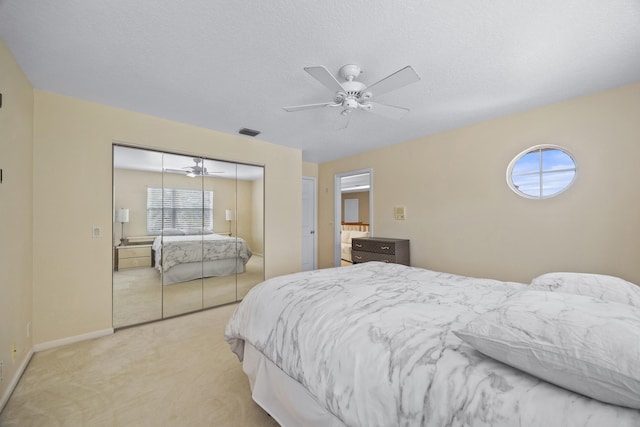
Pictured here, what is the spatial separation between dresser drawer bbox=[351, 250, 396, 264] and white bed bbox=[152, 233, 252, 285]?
172 centimetres

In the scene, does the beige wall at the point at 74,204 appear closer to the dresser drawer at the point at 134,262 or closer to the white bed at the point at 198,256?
the dresser drawer at the point at 134,262

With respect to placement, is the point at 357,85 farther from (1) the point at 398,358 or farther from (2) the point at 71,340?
(2) the point at 71,340

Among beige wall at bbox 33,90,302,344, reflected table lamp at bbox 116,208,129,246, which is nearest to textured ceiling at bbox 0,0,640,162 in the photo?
beige wall at bbox 33,90,302,344

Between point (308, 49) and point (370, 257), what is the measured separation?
10.1 ft

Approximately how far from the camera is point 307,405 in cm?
134

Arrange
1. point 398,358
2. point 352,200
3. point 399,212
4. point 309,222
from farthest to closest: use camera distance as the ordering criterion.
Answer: point 352,200
point 309,222
point 399,212
point 398,358

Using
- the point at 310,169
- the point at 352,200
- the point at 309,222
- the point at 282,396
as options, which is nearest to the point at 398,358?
the point at 282,396

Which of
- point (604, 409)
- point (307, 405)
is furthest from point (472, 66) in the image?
point (307, 405)

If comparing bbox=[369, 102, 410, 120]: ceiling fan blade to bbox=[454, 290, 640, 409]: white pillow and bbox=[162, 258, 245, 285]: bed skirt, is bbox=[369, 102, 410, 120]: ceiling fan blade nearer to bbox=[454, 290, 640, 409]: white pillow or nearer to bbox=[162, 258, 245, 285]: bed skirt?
bbox=[454, 290, 640, 409]: white pillow

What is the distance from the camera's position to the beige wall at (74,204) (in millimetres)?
2525

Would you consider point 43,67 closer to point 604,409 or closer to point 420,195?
point 604,409

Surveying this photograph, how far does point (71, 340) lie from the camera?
2639mm

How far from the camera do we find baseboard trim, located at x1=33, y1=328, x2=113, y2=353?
2.49 m

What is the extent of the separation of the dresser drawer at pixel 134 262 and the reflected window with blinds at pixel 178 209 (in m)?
0.31
